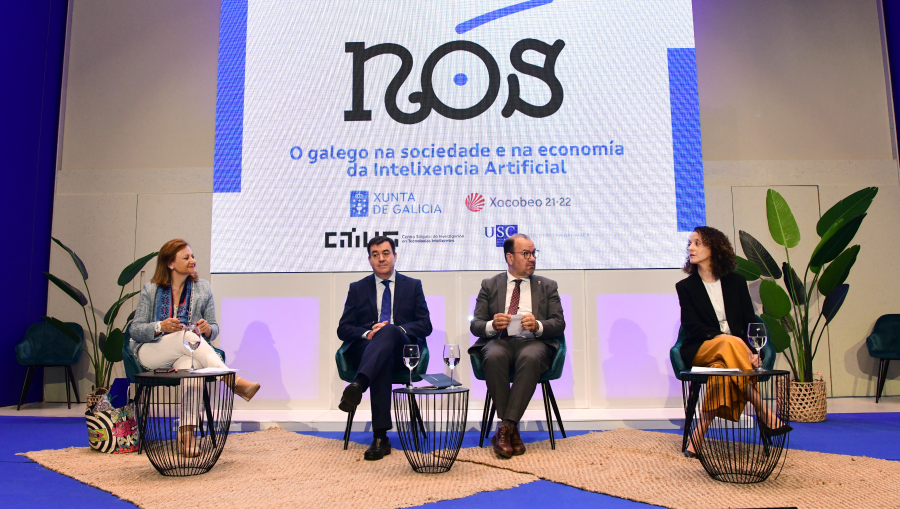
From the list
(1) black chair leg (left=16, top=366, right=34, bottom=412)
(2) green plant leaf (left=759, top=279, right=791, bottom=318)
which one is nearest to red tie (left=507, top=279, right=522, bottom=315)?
(2) green plant leaf (left=759, top=279, right=791, bottom=318)

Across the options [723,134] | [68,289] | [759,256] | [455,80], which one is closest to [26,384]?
[68,289]

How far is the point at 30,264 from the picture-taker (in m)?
4.88

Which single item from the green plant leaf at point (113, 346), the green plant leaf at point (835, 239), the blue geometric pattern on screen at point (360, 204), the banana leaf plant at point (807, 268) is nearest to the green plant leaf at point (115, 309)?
the green plant leaf at point (113, 346)

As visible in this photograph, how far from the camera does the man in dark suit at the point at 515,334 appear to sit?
116 inches

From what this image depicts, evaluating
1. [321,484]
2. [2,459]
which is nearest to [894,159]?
[321,484]

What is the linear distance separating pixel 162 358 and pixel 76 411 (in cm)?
186

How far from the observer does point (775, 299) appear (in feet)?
12.7

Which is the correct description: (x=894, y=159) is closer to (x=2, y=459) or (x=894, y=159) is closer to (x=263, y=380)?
(x=263, y=380)

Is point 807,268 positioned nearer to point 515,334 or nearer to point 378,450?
point 515,334

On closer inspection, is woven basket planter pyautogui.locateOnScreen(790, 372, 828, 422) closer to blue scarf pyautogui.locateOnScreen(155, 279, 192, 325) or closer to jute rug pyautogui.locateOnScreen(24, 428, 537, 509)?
jute rug pyautogui.locateOnScreen(24, 428, 537, 509)

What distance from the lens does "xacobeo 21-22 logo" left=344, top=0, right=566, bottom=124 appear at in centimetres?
444

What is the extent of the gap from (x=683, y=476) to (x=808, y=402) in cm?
187

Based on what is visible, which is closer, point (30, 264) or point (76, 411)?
point (76, 411)

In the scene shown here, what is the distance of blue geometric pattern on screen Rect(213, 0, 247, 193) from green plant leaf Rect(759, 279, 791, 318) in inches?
141
